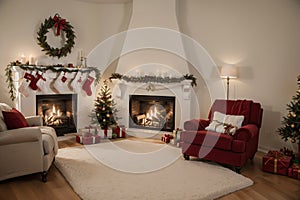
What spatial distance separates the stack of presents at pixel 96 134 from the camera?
5.27 metres

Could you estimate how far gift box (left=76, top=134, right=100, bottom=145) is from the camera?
17.1ft

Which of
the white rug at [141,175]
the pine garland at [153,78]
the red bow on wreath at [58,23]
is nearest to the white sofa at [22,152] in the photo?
the white rug at [141,175]

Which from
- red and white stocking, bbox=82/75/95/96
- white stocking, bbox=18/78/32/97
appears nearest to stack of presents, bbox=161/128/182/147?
red and white stocking, bbox=82/75/95/96

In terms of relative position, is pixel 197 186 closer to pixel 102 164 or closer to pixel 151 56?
pixel 102 164

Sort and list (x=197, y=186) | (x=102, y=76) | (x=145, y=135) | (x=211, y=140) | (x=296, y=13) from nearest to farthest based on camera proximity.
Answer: (x=197, y=186)
(x=211, y=140)
(x=296, y=13)
(x=145, y=135)
(x=102, y=76)

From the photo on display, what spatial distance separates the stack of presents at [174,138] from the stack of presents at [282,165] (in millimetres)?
1678

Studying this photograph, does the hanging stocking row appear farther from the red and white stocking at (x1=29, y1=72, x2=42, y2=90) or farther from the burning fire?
the burning fire

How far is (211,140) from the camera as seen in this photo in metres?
→ 3.96

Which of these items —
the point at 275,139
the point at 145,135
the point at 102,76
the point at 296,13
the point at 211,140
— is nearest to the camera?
the point at 211,140

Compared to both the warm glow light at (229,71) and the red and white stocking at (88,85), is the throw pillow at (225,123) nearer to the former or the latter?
the warm glow light at (229,71)

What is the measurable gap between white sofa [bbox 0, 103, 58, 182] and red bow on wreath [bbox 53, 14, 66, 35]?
2.74m

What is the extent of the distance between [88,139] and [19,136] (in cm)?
198

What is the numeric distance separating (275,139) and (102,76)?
387cm

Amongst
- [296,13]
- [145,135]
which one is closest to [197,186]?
[145,135]
